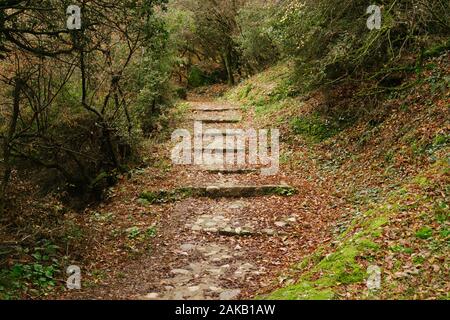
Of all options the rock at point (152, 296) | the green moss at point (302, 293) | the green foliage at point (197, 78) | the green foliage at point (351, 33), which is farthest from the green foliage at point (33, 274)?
the green foliage at point (197, 78)

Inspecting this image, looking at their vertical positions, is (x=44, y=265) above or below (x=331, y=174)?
below

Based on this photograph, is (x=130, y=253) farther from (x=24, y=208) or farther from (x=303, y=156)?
(x=303, y=156)

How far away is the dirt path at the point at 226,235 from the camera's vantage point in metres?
6.05

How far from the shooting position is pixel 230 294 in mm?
5758

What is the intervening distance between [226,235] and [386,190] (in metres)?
3.05

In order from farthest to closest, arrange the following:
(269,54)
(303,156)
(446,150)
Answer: (269,54) → (303,156) → (446,150)

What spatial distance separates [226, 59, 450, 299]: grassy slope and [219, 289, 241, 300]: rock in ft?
A: 2.20

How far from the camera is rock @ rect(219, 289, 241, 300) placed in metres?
5.66

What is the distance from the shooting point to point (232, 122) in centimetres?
1702

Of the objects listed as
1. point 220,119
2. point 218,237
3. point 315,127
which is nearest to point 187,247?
point 218,237

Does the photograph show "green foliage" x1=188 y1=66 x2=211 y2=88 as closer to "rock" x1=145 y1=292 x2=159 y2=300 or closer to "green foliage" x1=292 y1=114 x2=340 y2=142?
"green foliage" x1=292 y1=114 x2=340 y2=142

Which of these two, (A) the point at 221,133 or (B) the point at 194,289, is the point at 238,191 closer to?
(B) the point at 194,289
